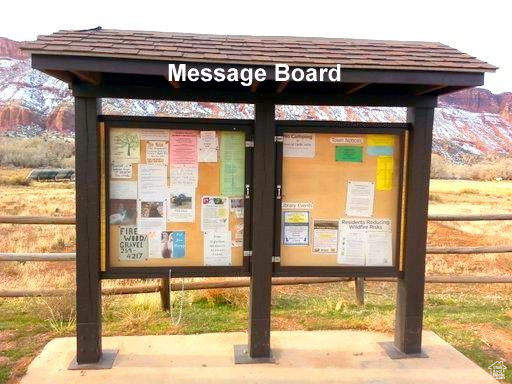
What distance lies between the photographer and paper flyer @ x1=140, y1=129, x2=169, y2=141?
171 inches

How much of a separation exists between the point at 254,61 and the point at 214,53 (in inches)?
13.9

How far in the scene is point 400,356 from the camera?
4.64 m

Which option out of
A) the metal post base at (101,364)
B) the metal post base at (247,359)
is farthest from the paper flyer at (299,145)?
the metal post base at (101,364)

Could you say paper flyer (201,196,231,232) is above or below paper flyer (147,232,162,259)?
above

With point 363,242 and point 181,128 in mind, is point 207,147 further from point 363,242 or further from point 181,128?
point 363,242

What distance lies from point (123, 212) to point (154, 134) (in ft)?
2.40

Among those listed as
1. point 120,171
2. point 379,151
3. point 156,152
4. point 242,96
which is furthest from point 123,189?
point 379,151

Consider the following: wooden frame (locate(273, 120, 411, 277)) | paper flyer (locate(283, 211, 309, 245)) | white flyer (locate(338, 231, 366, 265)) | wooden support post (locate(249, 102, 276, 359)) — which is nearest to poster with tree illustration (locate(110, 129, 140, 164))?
wooden support post (locate(249, 102, 276, 359))

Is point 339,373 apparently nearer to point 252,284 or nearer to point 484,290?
point 252,284

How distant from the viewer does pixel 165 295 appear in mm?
6133

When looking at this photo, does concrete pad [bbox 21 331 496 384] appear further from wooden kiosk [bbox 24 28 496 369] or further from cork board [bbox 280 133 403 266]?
cork board [bbox 280 133 403 266]

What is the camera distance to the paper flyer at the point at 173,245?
14.7ft

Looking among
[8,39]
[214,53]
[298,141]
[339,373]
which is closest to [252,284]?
[339,373]

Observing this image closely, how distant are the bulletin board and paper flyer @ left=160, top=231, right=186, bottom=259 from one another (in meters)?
0.84
